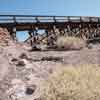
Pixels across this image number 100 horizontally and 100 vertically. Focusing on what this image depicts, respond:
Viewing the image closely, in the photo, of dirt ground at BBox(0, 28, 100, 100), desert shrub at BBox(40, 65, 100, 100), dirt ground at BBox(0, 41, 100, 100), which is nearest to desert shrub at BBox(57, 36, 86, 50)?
dirt ground at BBox(0, 28, 100, 100)

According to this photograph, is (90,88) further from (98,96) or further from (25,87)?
(25,87)

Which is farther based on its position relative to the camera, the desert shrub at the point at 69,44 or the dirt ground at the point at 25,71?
the desert shrub at the point at 69,44

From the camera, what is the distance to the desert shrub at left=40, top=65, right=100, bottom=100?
8801 mm

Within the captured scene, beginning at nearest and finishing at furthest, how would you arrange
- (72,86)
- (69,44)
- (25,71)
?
(72,86) → (25,71) → (69,44)

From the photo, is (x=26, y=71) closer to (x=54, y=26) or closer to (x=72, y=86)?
(x=72, y=86)

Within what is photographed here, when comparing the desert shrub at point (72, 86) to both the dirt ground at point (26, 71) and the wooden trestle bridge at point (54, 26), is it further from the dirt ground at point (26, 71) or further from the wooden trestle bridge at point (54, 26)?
the wooden trestle bridge at point (54, 26)

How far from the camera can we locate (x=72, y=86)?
360 inches

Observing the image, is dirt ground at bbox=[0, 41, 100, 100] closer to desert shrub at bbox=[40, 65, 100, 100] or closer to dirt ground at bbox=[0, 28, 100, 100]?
dirt ground at bbox=[0, 28, 100, 100]

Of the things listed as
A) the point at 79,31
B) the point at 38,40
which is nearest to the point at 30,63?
the point at 38,40

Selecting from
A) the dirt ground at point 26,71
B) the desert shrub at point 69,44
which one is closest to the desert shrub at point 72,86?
the dirt ground at point 26,71

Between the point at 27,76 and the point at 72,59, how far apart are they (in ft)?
13.2

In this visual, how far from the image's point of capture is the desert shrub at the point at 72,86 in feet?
28.9

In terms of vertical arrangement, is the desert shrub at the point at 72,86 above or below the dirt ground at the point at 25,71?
above

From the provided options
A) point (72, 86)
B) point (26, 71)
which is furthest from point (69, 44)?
point (72, 86)
